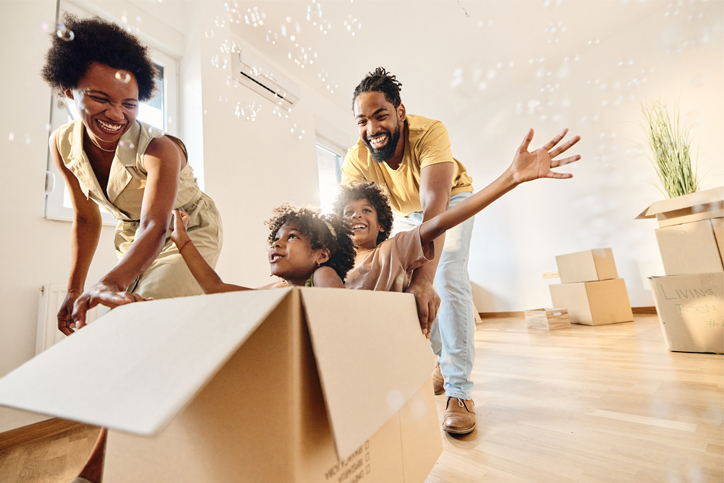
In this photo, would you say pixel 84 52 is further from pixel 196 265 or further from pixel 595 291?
pixel 595 291

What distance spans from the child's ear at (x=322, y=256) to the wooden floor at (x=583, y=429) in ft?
1.58

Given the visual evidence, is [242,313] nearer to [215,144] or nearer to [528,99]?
[215,144]

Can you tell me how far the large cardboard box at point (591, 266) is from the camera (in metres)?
2.43

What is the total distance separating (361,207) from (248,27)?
1.77 metres

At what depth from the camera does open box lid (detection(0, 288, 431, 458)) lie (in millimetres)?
195

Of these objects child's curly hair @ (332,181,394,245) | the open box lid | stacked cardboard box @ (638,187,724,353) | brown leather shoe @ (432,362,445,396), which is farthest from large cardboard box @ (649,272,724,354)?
the open box lid

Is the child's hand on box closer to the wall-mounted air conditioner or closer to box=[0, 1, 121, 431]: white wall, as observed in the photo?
box=[0, 1, 121, 431]: white wall

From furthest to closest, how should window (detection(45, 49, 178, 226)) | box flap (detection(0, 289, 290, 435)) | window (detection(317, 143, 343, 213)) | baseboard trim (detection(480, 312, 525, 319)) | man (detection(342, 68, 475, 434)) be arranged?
baseboard trim (detection(480, 312, 525, 319)) → window (detection(317, 143, 343, 213)) → window (detection(45, 49, 178, 226)) → man (detection(342, 68, 475, 434)) → box flap (detection(0, 289, 290, 435))

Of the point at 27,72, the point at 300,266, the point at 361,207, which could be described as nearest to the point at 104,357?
the point at 300,266

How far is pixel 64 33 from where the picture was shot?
0.68m

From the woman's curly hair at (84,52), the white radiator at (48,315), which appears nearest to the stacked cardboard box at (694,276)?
the woman's curly hair at (84,52)

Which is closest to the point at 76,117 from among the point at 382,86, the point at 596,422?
the point at 382,86

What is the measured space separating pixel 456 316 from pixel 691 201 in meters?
1.26

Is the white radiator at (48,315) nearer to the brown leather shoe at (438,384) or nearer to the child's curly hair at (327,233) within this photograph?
the child's curly hair at (327,233)
